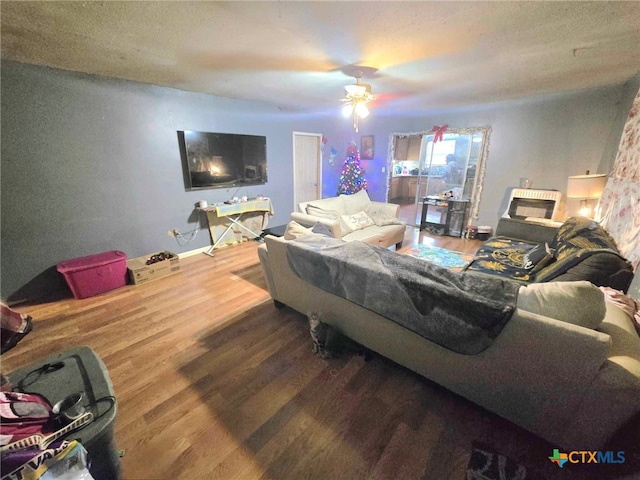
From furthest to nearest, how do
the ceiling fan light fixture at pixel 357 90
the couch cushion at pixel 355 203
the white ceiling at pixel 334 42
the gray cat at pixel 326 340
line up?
the couch cushion at pixel 355 203 → the ceiling fan light fixture at pixel 357 90 → the gray cat at pixel 326 340 → the white ceiling at pixel 334 42

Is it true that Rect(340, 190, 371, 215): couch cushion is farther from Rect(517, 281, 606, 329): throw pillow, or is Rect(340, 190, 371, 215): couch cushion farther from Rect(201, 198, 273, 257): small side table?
Rect(517, 281, 606, 329): throw pillow

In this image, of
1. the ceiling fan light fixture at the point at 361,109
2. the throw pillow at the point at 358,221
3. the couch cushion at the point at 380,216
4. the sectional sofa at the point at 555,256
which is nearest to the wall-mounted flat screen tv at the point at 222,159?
the throw pillow at the point at 358,221

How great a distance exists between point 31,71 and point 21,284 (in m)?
2.14

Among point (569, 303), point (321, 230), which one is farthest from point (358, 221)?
point (569, 303)

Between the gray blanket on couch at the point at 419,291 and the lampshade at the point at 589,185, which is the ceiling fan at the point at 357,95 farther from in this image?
the lampshade at the point at 589,185

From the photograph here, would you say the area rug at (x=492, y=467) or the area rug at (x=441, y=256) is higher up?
the area rug at (x=441, y=256)

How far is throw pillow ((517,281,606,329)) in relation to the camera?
45.5 inches

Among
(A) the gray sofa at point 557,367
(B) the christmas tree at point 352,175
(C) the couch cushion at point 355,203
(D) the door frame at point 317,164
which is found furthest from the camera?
(B) the christmas tree at point 352,175

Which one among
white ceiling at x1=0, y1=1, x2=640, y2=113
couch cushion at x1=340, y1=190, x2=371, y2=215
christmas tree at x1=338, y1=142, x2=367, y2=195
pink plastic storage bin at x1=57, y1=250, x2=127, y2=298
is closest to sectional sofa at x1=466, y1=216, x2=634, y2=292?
white ceiling at x1=0, y1=1, x2=640, y2=113

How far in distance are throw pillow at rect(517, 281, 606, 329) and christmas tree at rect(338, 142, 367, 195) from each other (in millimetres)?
4890

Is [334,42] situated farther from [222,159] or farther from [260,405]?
[222,159]

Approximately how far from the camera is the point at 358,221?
152 inches

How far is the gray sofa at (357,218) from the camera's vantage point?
3557mm

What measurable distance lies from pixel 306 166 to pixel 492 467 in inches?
206
